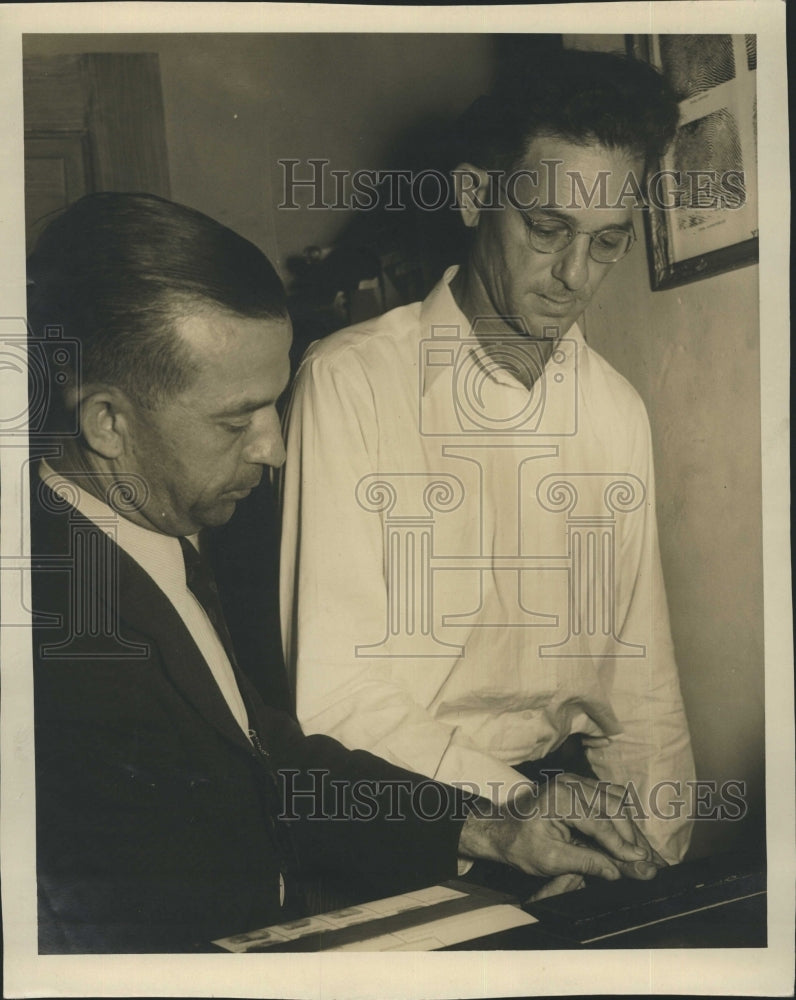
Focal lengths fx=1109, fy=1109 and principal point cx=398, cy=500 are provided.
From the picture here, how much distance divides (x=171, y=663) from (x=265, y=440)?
1.32 ft

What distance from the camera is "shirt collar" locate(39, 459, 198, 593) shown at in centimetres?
186

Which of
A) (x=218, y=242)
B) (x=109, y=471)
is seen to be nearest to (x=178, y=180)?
(x=218, y=242)

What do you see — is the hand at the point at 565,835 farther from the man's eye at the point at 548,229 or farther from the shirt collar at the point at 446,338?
the man's eye at the point at 548,229

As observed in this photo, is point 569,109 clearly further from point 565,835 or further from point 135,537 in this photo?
point 565,835

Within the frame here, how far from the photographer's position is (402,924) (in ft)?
6.20

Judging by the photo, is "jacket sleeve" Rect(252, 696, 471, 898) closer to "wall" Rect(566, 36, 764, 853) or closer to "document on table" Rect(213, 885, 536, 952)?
"document on table" Rect(213, 885, 536, 952)

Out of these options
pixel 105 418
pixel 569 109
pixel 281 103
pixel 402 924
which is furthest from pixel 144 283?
pixel 402 924

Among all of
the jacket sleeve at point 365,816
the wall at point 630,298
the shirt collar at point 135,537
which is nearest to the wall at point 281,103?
the wall at point 630,298

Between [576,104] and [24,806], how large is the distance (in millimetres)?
1527

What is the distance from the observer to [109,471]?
1855 mm

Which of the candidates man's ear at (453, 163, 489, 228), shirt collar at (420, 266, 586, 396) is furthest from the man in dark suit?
man's ear at (453, 163, 489, 228)

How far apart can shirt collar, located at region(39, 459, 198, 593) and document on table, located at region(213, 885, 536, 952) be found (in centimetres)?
62

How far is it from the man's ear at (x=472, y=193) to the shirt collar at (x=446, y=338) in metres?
0.09

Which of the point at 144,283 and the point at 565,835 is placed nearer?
the point at 144,283
